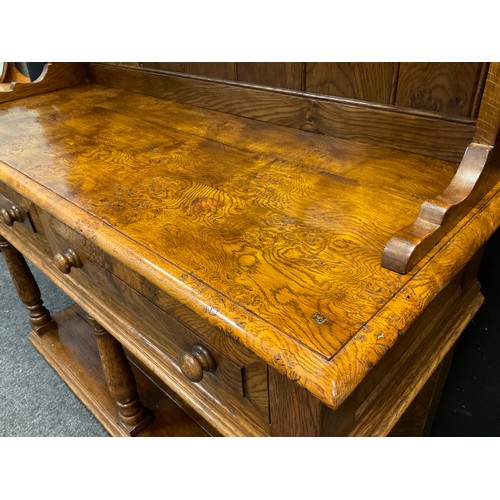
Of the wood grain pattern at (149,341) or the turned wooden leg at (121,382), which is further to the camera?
the turned wooden leg at (121,382)

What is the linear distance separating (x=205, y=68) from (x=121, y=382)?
29.2 inches

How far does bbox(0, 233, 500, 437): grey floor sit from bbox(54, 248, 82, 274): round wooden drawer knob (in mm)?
640

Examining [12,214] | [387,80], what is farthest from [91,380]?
[387,80]

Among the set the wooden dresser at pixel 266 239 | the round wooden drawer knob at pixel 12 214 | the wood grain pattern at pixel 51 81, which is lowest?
the round wooden drawer knob at pixel 12 214

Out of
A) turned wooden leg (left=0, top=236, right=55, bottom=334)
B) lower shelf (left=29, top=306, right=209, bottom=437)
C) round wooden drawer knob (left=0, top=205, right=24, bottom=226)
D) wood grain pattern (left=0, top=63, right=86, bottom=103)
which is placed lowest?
lower shelf (left=29, top=306, right=209, bottom=437)

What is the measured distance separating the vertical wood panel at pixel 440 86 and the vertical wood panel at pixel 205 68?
15.7 inches

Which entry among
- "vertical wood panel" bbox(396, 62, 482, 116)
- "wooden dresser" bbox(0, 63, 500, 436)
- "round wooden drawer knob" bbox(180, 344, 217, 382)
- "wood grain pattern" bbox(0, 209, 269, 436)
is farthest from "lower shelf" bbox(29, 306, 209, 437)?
"vertical wood panel" bbox(396, 62, 482, 116)

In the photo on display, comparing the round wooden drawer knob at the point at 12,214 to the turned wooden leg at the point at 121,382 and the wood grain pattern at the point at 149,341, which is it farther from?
the turned wooden leg at the point at 121,382

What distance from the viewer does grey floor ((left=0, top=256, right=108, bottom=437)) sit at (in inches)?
51.1

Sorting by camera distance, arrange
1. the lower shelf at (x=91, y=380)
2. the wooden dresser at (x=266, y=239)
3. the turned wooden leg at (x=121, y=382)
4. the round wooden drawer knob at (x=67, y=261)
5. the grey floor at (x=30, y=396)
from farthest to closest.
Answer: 1. the grey floor at (x=30, y=396)
2. the lower shelf at (x=91, y=380)
3. the turned wooden leg at (x=121, y=382)
4. the round wooden drawer knob at (x=67, y=261)
5. the wooden dresser at (x=266, y=239)

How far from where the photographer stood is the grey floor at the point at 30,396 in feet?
4.25

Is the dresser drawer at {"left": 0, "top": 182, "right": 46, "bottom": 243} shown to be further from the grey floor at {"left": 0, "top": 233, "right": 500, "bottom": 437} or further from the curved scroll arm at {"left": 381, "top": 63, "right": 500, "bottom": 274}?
the curved scroll arm at {"left": 381, "top": 63, "right": 500, "bottom": 274}

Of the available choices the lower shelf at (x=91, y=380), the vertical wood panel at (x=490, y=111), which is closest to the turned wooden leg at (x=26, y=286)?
the lower shelf at (x=91, y=380)

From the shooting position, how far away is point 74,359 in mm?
1395
